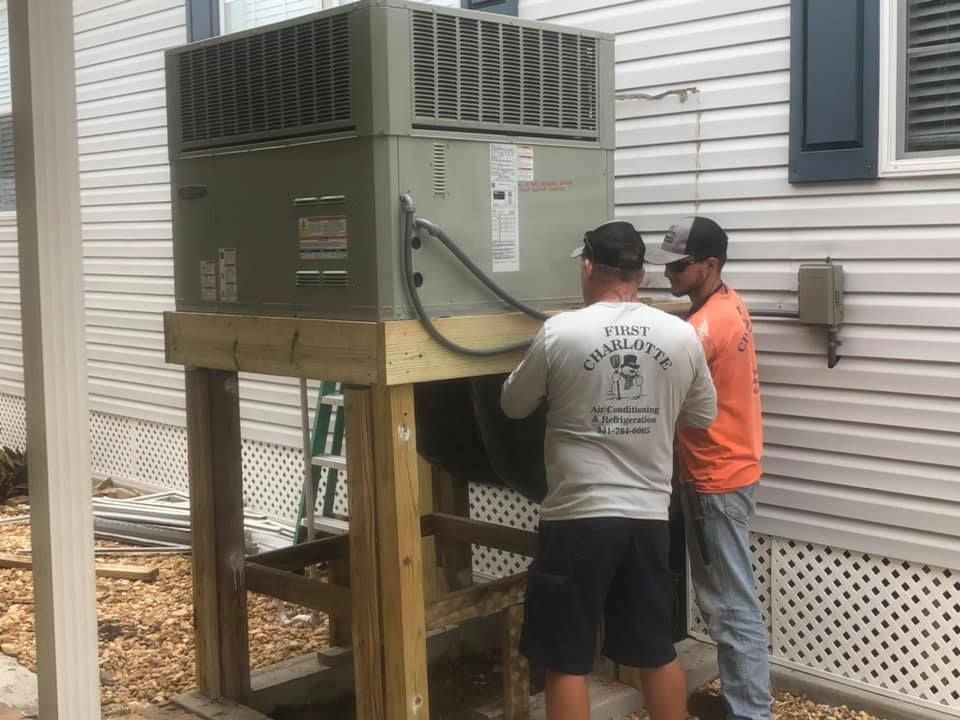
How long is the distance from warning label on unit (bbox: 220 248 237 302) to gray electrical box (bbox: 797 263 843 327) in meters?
2.06

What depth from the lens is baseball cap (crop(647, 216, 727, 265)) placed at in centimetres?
386

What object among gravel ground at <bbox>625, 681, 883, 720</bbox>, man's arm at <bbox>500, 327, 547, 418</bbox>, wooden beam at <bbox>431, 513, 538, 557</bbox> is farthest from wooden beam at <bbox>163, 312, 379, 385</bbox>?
gravel ground at <bbox>625, 681, 883, 720</bbox>

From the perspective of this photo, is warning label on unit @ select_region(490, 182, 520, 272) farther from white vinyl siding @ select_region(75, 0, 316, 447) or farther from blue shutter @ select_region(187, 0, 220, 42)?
blue shutter @ select_region(187, 0, 220, 42)

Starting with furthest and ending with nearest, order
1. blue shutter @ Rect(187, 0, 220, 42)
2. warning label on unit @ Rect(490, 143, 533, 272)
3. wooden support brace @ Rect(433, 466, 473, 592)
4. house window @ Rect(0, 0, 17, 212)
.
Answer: house window @ Rect(0, 0, 17, 212) < blue shutter @ Rect(187, 0, 220, 42) < wooden support brace @ Rect(433, 466, 473, 592) < warning label on unit @ Rect(490, 143, 533, 272)

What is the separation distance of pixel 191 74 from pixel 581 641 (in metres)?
2.41

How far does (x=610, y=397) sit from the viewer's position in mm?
3248

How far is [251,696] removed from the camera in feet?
13.8

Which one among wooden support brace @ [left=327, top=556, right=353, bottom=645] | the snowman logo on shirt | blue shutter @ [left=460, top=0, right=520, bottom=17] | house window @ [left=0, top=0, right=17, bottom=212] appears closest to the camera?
the snowman logo on shirt

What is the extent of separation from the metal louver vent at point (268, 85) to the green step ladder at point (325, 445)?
1.72 metres

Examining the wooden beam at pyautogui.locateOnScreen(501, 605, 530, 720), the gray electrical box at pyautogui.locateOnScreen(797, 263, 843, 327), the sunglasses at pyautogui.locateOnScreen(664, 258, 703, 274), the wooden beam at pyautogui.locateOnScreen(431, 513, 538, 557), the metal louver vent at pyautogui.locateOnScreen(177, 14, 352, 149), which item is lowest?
the wooden beam at pyautogui.locateOnScreen(501, 605, 530, 720)

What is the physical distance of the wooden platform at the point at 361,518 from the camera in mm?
3375

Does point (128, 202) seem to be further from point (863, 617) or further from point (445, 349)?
point (863, 617)

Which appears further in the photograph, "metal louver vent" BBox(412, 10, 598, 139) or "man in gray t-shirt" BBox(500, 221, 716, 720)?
"metal louver vent" BBox(412, 10, 598, 139)

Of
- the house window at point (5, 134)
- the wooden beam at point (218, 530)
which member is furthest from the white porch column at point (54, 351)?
the house window at point (5, 134)
